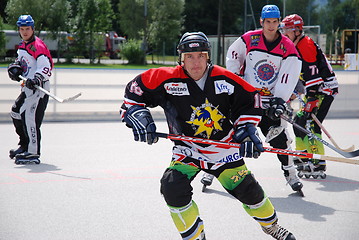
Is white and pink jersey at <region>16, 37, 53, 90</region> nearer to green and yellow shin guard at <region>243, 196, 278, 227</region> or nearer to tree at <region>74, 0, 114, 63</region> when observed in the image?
green and yellow shin guard at <region>243, 196, 278, 227</region>

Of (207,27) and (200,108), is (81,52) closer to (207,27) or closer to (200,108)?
(207,27)

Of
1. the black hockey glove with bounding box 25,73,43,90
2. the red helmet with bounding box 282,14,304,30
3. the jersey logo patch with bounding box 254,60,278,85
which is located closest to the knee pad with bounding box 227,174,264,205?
the jersey logo patch with bounding box 254,60,278,85

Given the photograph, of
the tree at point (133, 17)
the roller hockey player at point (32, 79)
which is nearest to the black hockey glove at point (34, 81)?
→ the roller hockey player at point (32, 79)

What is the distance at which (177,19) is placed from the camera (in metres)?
43.8

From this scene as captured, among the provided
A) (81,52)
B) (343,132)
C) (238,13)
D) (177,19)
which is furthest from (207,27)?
(343,132)

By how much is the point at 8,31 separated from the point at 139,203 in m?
36.0

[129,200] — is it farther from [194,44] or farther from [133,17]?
[133,17]

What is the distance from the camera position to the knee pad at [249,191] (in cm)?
352

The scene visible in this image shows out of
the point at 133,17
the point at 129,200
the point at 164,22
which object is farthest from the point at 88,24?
the point at 129,200

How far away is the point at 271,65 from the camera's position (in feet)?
18.0

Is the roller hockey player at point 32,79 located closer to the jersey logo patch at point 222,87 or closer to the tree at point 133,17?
the jersey logo patch at point 222,87

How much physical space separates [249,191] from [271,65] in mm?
2269

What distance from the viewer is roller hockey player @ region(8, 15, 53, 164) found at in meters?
7.00

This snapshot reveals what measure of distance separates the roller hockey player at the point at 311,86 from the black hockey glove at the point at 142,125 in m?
3.09
